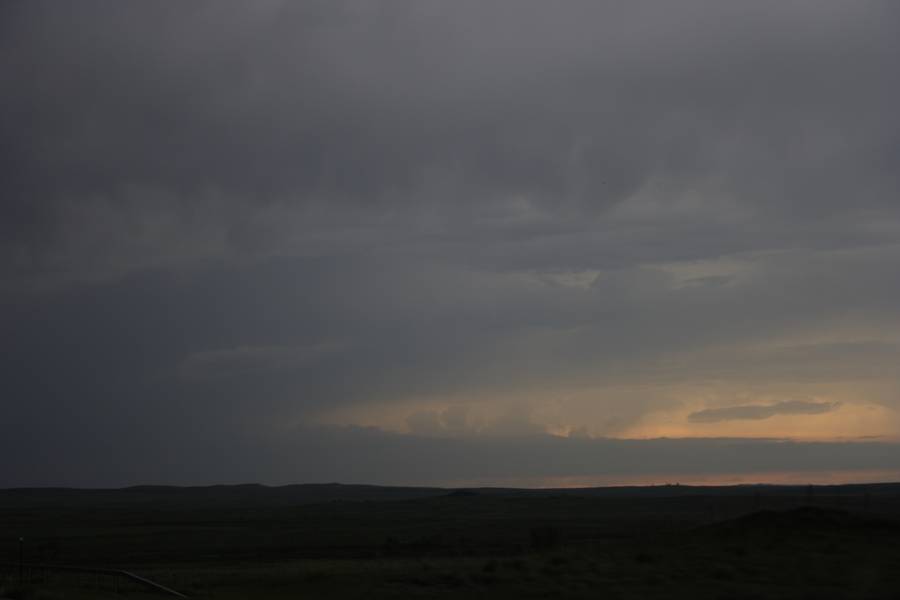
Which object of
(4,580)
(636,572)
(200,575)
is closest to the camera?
(636,572)

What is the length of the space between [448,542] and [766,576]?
35075 millimetres

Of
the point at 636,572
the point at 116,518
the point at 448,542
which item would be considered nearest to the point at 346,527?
the point at 448,542

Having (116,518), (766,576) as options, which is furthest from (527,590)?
(116,518)

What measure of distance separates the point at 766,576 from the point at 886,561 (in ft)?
13.9

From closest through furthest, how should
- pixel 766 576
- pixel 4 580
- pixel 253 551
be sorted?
pixel 766 576
pixel 4 580
pixel 253 551

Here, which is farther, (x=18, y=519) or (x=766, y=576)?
(x=18, y=519)

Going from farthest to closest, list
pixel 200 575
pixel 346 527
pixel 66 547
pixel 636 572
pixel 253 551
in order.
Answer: pixel 346 527
pixel 66 547
pixel 253 551
pixel 200 575
pixel 636 572

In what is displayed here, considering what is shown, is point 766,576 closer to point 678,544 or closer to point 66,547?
point 678,544

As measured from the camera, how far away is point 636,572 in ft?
101

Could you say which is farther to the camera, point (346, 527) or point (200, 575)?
point (346, 527)

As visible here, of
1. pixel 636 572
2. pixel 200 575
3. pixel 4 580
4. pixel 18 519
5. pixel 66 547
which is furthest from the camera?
pixel 18 519

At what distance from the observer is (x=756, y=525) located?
37.2m

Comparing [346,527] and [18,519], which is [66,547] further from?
[18,519]

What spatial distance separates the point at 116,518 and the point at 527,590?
89.3 m
